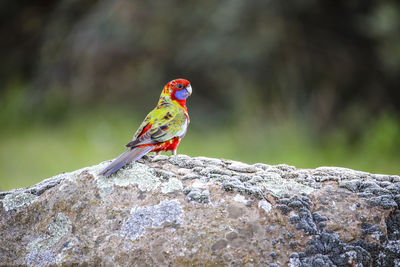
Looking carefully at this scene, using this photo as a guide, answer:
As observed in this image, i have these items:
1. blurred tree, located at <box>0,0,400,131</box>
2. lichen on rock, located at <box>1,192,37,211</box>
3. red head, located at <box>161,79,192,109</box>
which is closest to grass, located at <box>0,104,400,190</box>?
blurred tree, located at <box>0,0,400,131</box>

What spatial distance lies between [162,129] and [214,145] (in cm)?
452

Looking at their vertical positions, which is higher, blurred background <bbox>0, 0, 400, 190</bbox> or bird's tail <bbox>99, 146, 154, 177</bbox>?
blurred background <bbox>0, 0, 400, 190</bbox>

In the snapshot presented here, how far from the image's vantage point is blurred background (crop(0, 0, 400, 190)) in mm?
7676

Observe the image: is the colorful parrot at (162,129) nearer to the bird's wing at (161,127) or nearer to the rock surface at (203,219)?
the bird's wing at (161,127)

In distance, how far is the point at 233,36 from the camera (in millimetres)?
8102

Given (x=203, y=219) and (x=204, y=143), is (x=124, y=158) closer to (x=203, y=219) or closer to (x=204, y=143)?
(x=203, y=219)

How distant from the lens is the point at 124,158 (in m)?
3.02

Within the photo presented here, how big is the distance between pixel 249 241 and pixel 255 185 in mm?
415

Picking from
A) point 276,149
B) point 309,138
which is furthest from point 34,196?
point 309,138

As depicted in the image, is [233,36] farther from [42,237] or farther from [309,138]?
[42,237]

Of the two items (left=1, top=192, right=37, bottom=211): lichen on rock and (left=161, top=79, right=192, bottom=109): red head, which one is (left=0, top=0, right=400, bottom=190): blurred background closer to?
(left=161, top=79, right=192, bottom=109): red head

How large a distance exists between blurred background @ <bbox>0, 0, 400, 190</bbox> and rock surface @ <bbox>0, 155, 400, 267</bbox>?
153 inches

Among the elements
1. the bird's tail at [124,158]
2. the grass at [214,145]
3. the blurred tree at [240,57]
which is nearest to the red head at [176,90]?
the bird's tail at [124,158]

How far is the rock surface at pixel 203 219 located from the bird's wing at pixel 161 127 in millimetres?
482
